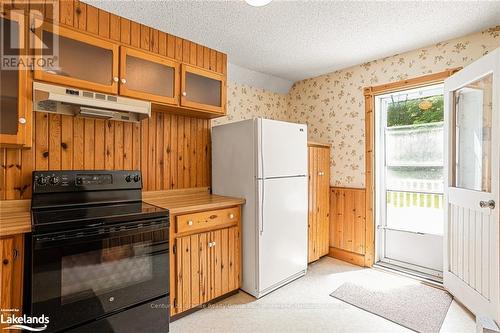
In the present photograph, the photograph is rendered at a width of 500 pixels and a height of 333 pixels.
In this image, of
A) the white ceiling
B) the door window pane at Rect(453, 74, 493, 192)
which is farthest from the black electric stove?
the door window pane at Rect(453, 74, 493, 192)

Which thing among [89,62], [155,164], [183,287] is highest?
[89,62]

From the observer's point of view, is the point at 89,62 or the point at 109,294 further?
the point at 89,62

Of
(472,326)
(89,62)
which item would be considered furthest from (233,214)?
(472,326)

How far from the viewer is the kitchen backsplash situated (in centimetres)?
262

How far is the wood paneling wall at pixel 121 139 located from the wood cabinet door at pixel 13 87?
0.30 feet

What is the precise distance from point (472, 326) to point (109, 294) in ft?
9.01

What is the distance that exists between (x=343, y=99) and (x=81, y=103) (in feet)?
9.81

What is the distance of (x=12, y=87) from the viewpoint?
63.1 inches

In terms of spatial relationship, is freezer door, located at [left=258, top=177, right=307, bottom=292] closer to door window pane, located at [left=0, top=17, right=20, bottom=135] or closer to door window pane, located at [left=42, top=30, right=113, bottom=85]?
door window pane, located at [left=42, top=30, right=113, bottom=85]

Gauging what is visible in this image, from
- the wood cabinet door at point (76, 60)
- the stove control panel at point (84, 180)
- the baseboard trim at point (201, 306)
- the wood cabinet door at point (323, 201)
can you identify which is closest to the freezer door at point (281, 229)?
the baseboard trim at point (201, 306)

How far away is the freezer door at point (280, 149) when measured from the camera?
2396 millimetres

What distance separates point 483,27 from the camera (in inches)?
91.2

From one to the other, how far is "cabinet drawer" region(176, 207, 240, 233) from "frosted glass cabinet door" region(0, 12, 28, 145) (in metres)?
1.20

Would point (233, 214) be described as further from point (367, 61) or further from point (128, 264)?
point (367, 61)
